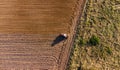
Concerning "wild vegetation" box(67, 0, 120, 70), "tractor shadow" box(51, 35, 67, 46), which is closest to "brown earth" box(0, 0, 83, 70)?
"tractor shadow" box(51, 35, 67, 46)

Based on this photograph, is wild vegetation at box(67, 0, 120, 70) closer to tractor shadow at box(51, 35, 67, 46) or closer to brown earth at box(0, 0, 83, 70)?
brown earth at box(0, 0, 83, 70)

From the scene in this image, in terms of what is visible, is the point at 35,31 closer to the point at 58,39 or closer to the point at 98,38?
the point at 58,39

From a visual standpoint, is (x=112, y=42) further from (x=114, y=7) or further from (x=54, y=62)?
(x=54, y=62)

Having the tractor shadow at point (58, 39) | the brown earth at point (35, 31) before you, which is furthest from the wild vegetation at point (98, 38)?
the tractor shadow at point (58, 39)

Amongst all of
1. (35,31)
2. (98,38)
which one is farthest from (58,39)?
(98,38)

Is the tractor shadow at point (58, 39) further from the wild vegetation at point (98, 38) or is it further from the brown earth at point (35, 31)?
the wild vegetation at point (98, 38)

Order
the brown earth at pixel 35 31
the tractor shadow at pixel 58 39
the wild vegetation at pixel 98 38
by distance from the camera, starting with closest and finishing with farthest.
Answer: the wild vegetation at pixel 98 38, the brown earth at pixel 35 31, the tractor shadow at pixel 58 39
